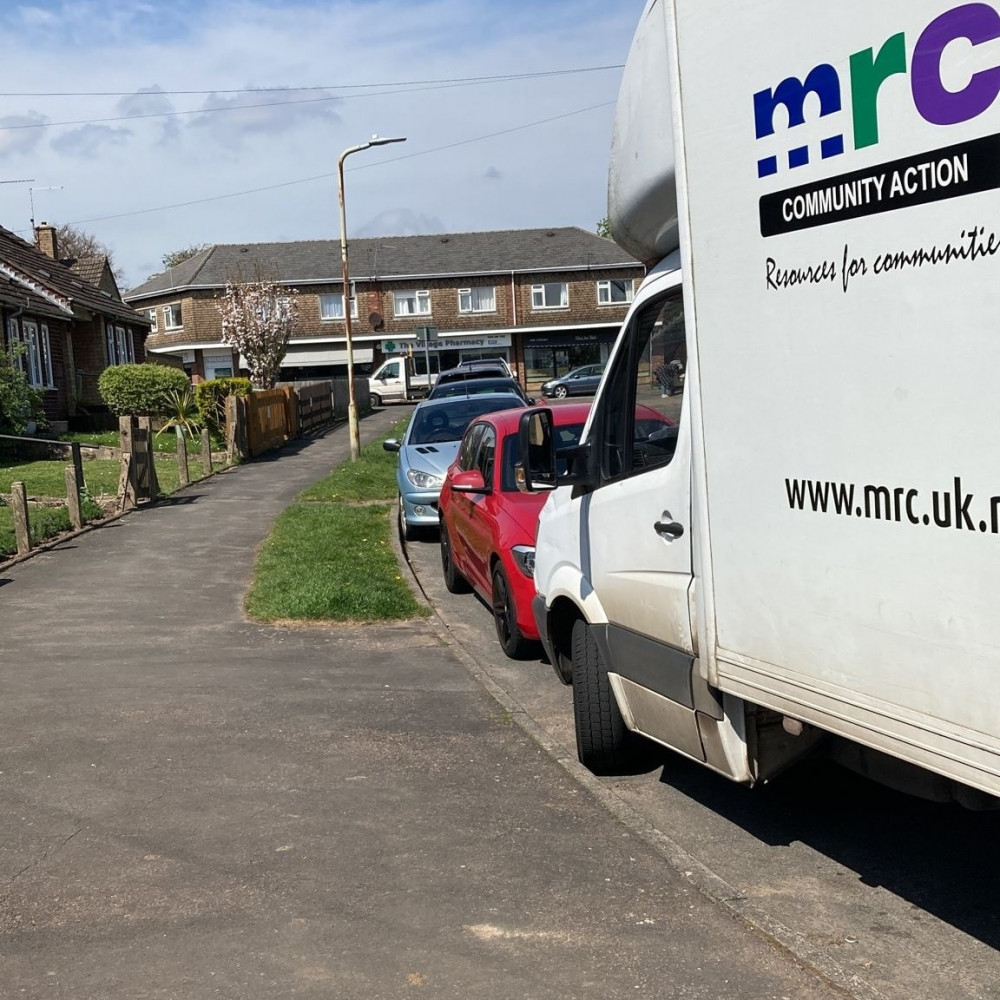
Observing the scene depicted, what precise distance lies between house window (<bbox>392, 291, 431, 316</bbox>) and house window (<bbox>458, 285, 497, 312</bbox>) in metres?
1.71

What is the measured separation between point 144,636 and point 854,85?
763cm

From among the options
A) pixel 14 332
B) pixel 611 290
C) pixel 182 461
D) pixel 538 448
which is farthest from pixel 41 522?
pixel 611 290

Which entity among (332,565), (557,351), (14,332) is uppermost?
(14,332)

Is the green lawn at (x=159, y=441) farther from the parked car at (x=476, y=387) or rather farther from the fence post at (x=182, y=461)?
the parked car at (x=476, y=387)

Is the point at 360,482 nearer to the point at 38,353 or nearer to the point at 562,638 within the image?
the point at 562,638

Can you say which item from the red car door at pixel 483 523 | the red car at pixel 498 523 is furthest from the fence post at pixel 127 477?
the red car door at pixel 483 523

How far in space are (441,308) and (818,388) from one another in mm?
61566

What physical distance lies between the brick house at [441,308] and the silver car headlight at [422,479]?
1937 inches

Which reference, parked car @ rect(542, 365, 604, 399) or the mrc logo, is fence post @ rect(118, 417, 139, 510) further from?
parked car @ rect(542, 365, 604, 399)

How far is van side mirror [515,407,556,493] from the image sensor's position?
5.86m

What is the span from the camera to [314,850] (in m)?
5.03

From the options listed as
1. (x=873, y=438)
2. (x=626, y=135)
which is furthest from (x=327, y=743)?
(x=873, y=438)

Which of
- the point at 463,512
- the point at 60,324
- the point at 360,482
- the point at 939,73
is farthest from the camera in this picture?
the point at 60,324

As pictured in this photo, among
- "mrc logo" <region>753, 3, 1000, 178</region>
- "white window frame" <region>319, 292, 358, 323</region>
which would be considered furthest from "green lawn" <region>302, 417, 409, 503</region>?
"white window frame" <region>319, 292, 358, 323</region>
